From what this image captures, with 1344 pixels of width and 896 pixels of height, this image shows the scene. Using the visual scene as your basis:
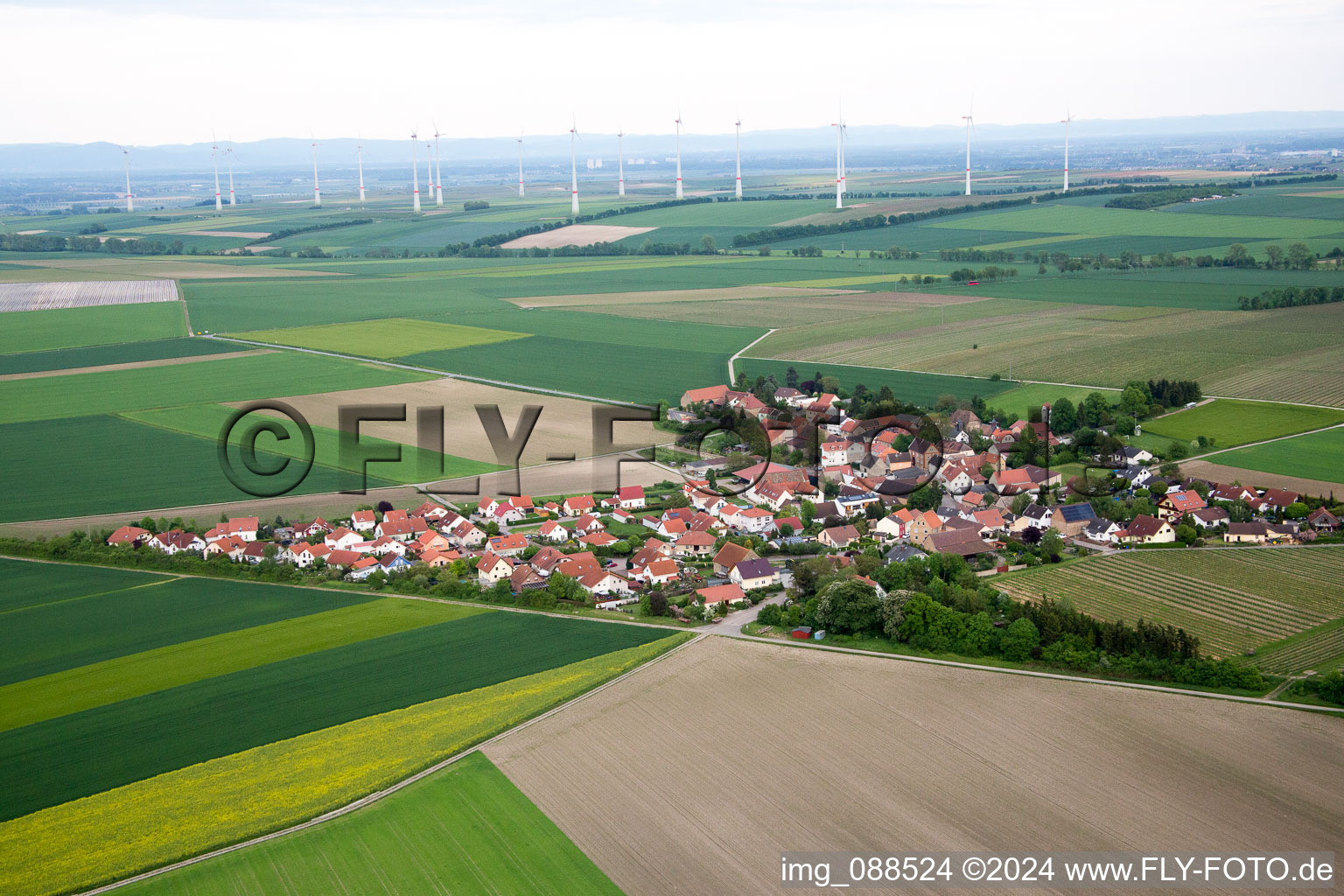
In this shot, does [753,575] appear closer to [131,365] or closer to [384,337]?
[131,365]

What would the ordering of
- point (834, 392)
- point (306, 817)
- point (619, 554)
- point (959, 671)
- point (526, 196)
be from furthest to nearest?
point (526, 196)
point (834, 392)
point (619, 554)
point (959, 671)
point (306, 817)

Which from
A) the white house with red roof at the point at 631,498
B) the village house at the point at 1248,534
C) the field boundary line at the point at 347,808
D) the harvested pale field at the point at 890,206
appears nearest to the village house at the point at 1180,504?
the village house at the point at 1248,534

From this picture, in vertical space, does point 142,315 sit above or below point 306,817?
above

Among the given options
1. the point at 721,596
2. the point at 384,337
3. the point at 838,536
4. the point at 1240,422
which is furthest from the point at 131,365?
the point at 1240,422

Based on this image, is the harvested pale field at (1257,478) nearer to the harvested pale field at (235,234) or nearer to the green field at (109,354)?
the green field at (109,354)

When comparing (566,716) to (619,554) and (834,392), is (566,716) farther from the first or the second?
(834,392)

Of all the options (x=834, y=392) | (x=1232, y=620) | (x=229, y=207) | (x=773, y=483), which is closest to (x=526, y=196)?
(x=229, y=207)
